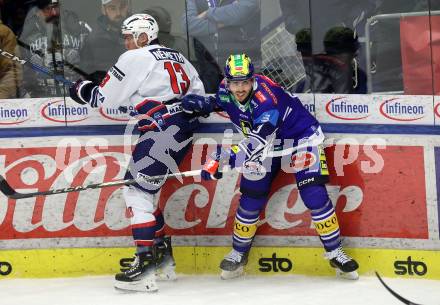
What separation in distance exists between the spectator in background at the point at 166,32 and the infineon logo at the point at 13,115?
36.3 inches

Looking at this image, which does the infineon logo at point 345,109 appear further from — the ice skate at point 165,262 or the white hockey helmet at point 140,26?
the ice skate at point 165,262

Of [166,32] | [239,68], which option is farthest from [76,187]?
[239,68]

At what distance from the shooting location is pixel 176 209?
6008 mm

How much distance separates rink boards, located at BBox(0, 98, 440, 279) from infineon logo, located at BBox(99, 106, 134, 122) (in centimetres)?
2

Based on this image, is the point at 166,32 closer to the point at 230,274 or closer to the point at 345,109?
the point at 345,109

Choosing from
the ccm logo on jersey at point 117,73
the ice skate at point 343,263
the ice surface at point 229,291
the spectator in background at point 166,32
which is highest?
the spectator in background at point 166,32

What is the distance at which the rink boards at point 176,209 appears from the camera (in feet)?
18.9

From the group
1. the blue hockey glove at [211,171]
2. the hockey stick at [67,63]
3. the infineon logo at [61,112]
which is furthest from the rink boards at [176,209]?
the blue hockey glove at [211,171]

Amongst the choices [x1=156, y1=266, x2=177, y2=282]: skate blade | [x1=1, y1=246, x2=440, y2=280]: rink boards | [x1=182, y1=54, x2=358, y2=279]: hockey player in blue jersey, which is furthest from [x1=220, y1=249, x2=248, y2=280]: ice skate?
[x1=156, y1=266, x2=177, y2=282]: skate blade

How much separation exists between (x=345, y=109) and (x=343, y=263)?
88cm

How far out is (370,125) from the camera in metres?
5.71

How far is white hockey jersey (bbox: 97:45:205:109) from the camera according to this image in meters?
5.65

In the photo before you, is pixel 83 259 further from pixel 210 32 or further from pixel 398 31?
pixel 398 31

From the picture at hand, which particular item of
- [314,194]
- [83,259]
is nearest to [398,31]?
[314,194]
